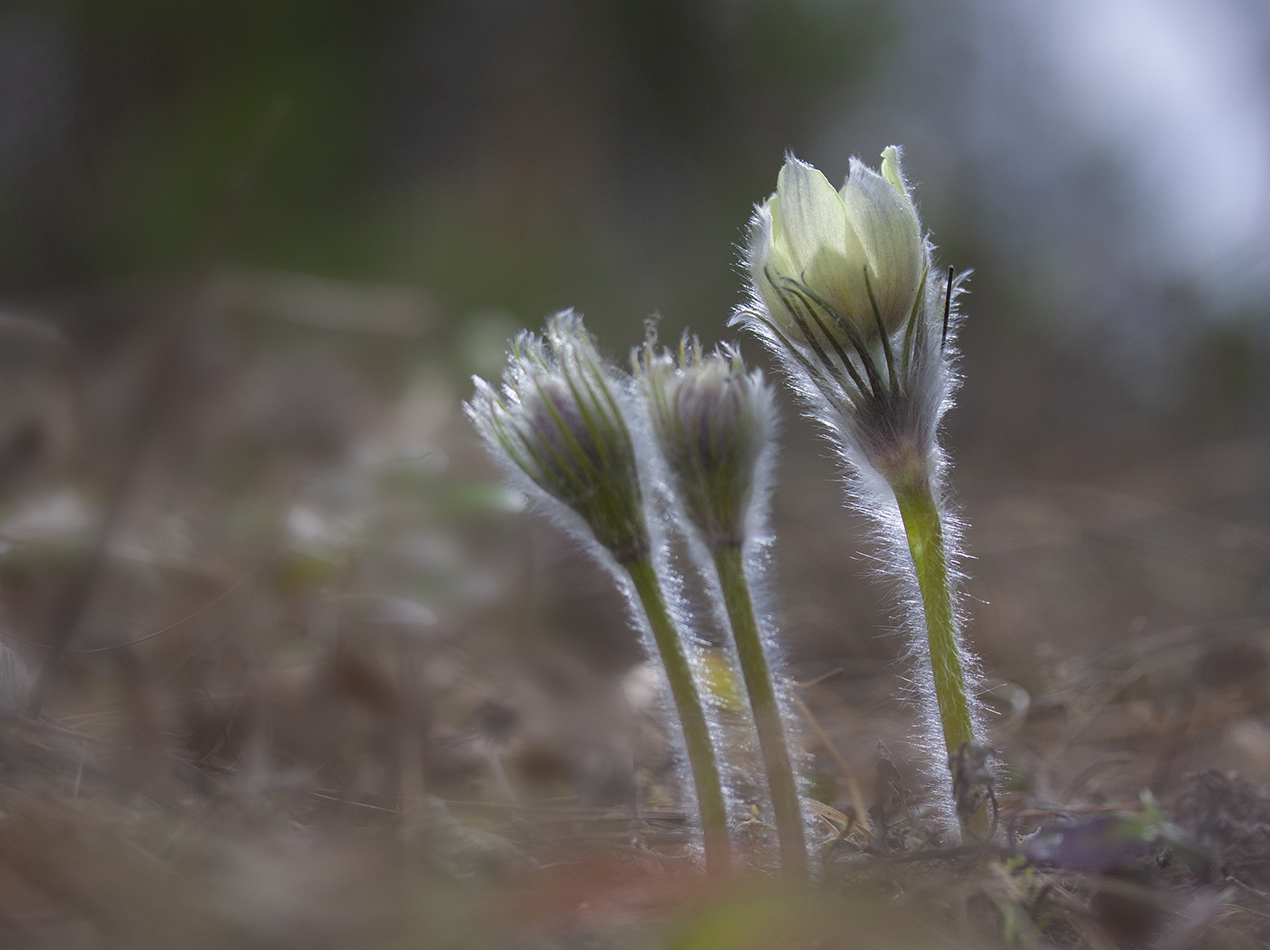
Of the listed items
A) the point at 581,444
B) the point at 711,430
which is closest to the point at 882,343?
the point at 711,430

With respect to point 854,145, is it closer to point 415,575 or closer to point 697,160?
point 697,160

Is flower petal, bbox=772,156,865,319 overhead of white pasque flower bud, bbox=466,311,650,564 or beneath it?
overhead

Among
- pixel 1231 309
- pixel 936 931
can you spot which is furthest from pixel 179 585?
pixel 1231 309

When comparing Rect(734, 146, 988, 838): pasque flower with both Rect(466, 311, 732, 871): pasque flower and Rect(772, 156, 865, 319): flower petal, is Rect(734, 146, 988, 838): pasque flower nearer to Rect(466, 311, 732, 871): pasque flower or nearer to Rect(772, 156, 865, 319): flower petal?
Rect(772, 156, 865, 319): flower petal

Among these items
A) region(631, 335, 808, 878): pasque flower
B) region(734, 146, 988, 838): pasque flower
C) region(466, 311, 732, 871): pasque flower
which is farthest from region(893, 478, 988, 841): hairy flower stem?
region(466, 311, 732, 871): pasque flower

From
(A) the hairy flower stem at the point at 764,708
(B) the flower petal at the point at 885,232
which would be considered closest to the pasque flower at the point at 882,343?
(B) the flower petal at the point at 885,232
